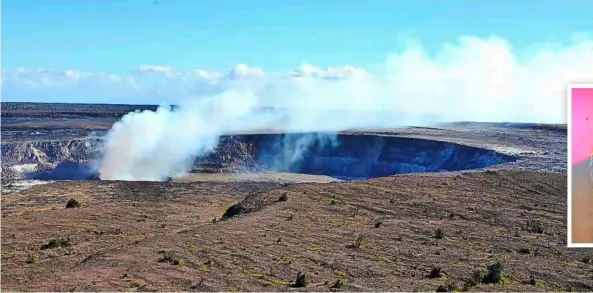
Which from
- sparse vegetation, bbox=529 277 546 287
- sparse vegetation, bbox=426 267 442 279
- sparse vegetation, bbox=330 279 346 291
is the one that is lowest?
sparse vegetation, bbox=529 277 546 287

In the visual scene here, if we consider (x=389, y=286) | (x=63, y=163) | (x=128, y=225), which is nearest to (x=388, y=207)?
(x=128, y=225)

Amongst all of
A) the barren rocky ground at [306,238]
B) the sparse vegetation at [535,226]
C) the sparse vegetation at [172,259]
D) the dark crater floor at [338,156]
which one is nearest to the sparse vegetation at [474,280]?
the barren rocky ground at [306,238]

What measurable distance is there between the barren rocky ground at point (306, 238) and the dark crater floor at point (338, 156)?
2366 centimetres

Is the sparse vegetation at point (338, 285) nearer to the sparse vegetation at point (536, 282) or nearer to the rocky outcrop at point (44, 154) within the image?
the sparse vegetation at point (536, 282)

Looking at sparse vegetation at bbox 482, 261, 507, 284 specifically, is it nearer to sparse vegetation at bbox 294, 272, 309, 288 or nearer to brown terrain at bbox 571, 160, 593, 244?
sparse vegetation at bbox 294, 272, 309, 288

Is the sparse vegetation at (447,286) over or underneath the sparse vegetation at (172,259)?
underneath

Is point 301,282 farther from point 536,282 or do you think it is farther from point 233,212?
point 233,212

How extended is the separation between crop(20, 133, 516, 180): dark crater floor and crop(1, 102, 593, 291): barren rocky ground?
931 inches

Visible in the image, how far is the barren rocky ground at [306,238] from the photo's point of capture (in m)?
20.6

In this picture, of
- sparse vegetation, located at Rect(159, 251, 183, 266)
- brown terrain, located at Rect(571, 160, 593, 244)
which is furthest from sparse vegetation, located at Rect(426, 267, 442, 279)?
sparse vegetation, located at Rect(159, 251, 183, 266)

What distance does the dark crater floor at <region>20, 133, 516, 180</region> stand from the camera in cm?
7331

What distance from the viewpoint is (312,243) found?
86.9ft

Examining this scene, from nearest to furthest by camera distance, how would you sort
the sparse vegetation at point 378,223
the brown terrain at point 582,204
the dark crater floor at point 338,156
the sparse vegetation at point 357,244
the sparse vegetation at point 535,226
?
1. the brown terrain at point 582,204
2. the sparse vegetation at point 357,244
3. the sparse vegetation at point 378,223
4. the sparse vegetation at point 535,226
5. the dark crater floor at point 338,156

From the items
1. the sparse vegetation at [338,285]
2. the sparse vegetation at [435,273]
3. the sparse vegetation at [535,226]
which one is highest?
the sparse vegetation at [338,285]
